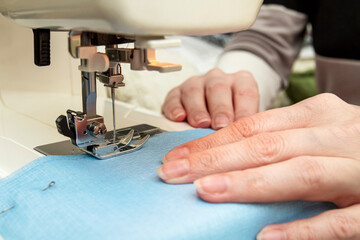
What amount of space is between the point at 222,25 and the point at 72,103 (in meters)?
0.42

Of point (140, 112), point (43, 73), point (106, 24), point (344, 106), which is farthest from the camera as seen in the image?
point (140, 112)

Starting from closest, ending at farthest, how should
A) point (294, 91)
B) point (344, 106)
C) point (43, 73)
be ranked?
1. point (344, 106)
2. point (43, 73)
3. point (294, 91)

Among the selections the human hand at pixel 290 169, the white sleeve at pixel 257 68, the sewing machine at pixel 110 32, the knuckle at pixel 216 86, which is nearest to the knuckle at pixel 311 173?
the human hand at pixel 290 169

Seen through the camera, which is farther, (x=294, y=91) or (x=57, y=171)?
(x=294, y=91)

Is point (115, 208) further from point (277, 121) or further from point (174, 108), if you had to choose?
point (174, 108)

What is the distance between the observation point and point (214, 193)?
48cm

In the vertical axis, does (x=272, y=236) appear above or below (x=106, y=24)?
below

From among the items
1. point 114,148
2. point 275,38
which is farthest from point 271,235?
point 275,38

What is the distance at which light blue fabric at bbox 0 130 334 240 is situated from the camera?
433mm

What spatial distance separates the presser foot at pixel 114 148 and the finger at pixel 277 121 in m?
0.08

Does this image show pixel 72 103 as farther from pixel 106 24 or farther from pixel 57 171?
pixel 106 24

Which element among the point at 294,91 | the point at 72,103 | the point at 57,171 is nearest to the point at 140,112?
the point at 72,103

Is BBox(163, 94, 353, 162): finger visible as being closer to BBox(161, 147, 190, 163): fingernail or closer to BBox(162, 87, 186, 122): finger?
BBox(161, 147, 190, 163): fingernail

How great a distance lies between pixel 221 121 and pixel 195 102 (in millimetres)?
100
